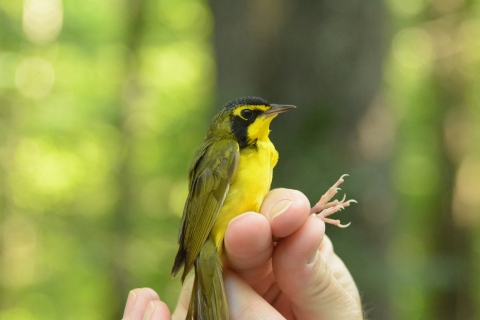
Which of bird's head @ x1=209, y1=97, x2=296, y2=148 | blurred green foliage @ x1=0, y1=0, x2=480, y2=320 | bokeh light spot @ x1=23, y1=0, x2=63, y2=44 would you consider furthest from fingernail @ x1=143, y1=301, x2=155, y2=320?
bokeh light spot @ x1=23, y1=0, x2=63, y2=44

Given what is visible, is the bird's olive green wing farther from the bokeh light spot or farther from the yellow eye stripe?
the bokeh light spot

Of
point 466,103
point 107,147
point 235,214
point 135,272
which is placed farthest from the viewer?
point 107,147

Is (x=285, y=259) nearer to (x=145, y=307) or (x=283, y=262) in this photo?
(x=283, y=262)

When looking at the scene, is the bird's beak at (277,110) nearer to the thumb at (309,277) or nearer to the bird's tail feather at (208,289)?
the thumb at (309,277)

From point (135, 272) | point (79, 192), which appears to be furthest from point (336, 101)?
point (79, 192)

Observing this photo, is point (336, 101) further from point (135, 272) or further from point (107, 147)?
point (107, 147)

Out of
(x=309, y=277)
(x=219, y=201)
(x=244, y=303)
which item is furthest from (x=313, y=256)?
(x=219, y=201)

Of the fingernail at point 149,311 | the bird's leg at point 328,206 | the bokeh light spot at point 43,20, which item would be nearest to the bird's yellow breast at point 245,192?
the bird's leg at point 328,206
